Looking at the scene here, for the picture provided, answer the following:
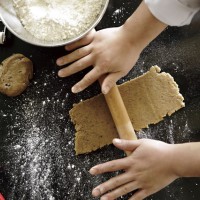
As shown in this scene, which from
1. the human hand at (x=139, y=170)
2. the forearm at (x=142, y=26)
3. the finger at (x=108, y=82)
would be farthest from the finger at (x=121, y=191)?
the forearm at (x=142, y=26)

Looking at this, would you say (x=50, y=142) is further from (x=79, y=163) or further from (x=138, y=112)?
(x=138, y=112)

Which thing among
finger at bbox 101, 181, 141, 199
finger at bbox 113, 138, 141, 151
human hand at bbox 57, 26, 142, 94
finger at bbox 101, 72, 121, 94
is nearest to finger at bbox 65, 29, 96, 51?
human hand at bbox 57, 26, 142, 94

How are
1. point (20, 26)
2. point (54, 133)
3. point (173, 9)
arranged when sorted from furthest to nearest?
point (54, 133) < point (20, 26) < point (173, 9)

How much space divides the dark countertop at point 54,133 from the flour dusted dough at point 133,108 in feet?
0.07

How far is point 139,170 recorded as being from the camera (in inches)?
40.0

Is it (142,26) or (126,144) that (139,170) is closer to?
(126,144)

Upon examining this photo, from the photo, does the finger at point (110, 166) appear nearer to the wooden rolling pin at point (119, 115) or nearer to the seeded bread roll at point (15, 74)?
the wooden rolling pin at point (119, 115)

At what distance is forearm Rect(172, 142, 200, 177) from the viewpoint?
97 centimetres

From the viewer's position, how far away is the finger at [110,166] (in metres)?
1.02

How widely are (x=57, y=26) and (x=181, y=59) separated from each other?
1.29 feet

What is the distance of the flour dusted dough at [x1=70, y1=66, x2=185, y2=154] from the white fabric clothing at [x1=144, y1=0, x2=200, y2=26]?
23 centimetres

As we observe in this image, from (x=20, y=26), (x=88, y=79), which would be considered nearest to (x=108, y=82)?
(x=88, y=79)

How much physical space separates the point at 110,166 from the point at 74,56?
0.31 m

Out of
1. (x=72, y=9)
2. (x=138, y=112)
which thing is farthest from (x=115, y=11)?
(x=138, y=112)
